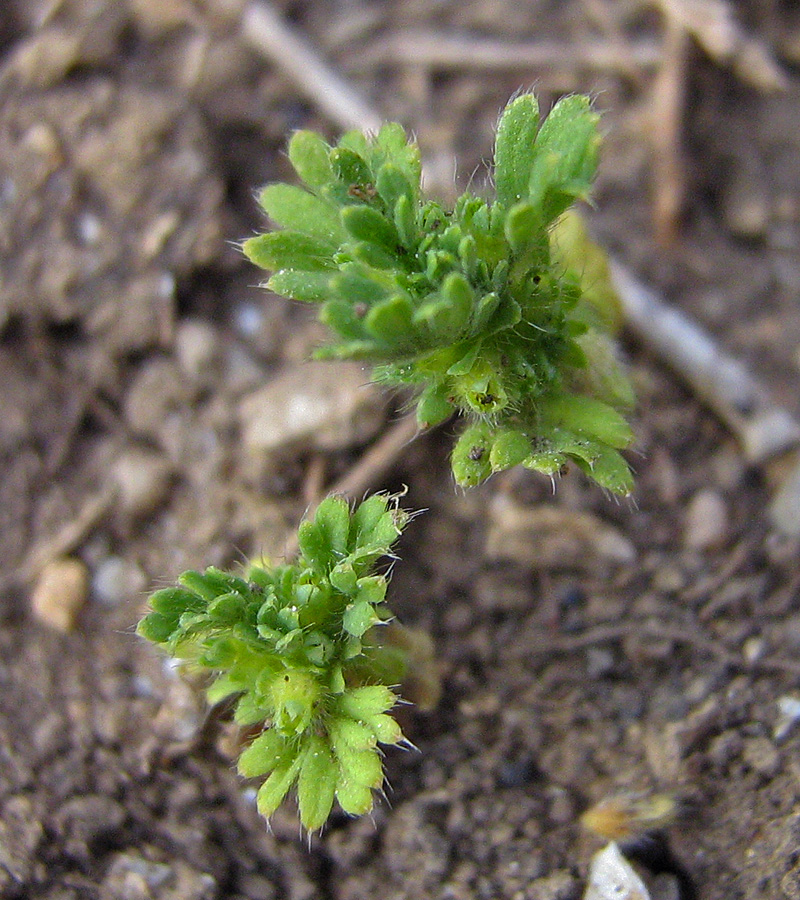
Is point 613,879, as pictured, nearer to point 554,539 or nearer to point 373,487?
point 554,539

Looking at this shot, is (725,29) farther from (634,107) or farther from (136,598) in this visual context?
(136,598)

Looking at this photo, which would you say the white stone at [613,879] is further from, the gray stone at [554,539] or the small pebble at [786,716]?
the gray stone at [554,539]

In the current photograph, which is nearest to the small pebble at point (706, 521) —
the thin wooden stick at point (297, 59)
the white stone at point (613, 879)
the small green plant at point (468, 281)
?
the small green plant at point (468, 281)

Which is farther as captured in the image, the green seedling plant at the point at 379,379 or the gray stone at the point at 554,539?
the gray stone at the point at 554,539

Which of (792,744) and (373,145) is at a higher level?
(373,145)

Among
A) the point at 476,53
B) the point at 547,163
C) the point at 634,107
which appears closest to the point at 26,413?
the point at 547,163

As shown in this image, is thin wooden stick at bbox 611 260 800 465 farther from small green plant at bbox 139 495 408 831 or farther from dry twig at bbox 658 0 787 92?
small green plant at bbox 139 495 408 831

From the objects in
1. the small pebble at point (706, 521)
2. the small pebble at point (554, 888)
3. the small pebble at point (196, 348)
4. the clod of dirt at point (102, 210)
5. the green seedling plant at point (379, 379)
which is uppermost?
the clod of dirt at point (102, 210)

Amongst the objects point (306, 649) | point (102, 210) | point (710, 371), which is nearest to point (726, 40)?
point (710, 371)
